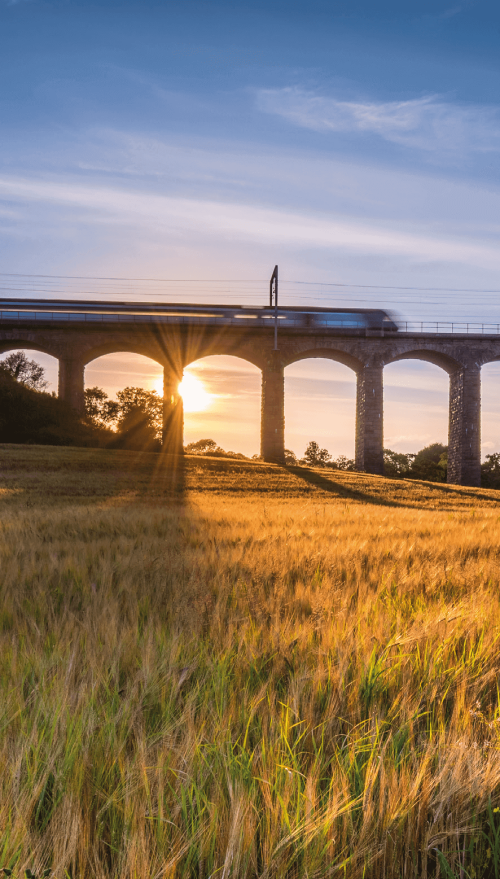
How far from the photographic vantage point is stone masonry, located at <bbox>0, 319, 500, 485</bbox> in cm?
3738

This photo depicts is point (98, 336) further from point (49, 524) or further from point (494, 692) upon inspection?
point (494, 692)

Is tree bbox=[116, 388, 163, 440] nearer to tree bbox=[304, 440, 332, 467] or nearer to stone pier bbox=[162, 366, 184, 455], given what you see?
stone pier bbox=[162, 366, 184, 455]

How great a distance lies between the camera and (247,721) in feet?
4.75

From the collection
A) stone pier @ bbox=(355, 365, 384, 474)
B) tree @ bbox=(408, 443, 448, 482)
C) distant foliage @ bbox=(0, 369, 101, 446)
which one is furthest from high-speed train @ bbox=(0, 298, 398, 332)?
tree @ bbox=(408, 443, 448, 482)

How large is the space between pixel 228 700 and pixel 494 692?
3.11 ft

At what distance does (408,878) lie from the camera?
97 centimetres

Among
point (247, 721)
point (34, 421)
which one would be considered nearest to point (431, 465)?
point (34, 421)

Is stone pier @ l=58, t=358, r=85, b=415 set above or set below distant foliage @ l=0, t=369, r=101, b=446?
above

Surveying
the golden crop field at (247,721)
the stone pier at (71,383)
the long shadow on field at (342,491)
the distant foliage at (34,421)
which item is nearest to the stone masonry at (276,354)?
the stone pier at (71,383)

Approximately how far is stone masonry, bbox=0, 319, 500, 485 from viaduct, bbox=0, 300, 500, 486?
73mm

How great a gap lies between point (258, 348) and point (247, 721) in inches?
1484

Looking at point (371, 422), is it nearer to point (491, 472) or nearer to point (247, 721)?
point (491, 472)

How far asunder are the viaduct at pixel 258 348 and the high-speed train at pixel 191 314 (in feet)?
0.29

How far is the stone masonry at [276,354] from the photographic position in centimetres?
3738
